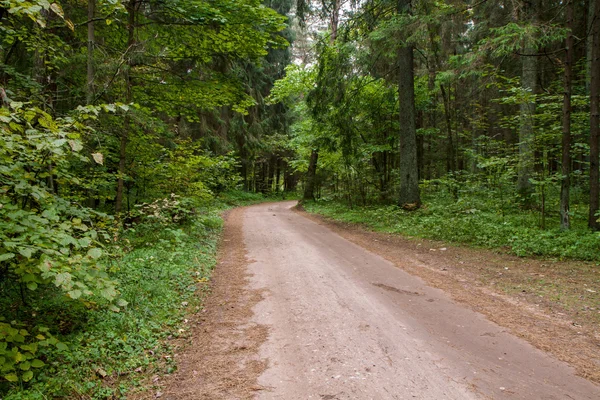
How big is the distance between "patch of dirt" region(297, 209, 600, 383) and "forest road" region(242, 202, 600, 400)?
1.06 feet

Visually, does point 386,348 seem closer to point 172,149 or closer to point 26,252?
point 26,252

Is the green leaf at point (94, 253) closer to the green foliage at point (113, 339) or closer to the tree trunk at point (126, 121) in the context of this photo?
the green foliage at point (113, 339)

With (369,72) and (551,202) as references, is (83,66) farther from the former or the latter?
(551,202)

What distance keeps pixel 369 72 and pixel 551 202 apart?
26.1ft

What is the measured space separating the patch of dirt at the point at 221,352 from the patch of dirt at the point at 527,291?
2.63 meters

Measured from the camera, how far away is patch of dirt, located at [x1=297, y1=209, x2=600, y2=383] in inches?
155

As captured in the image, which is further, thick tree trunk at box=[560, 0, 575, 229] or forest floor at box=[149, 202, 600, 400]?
thick tree trunk at box=[560, 0, 575, 229]

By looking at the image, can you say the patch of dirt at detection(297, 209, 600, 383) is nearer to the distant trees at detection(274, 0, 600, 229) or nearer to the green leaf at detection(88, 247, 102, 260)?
the distant trees at detection(274, 0, 600, 229)

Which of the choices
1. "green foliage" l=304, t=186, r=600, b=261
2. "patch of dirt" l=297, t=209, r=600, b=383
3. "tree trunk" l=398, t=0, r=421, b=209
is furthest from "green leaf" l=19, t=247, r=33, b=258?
"tree trunk" l=398, t=0, r=421, b=209

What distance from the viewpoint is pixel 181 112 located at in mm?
9195

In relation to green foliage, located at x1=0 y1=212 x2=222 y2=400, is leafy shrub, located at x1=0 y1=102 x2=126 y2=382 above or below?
above

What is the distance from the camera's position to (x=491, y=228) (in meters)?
8.96

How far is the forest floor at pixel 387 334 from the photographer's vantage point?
123 inches

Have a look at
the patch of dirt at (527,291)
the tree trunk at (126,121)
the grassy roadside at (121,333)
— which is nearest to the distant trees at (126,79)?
the tree trunk at (126,121)
